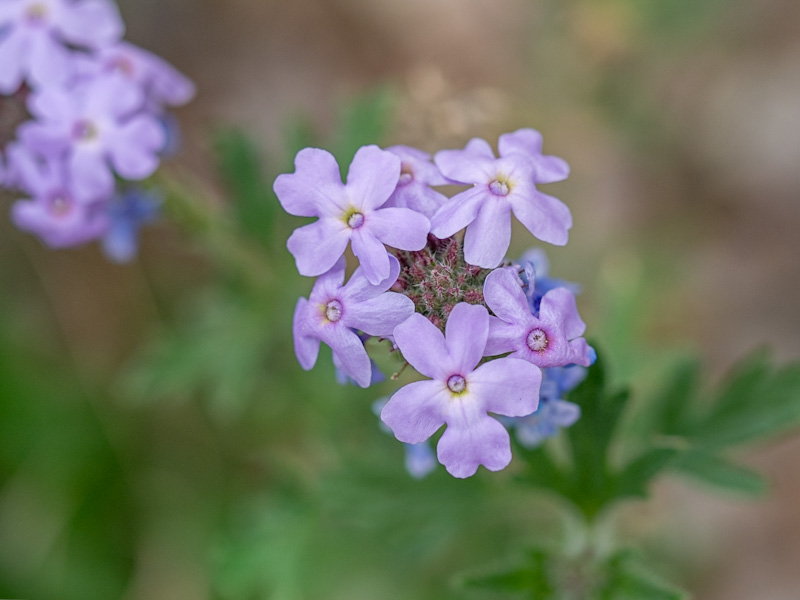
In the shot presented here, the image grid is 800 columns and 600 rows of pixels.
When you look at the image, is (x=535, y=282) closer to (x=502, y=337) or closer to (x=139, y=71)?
(x=502, y=337)

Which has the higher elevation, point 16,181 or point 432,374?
point 16,181

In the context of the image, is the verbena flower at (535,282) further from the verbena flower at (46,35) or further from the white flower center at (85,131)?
the verbena flower at (46,35)

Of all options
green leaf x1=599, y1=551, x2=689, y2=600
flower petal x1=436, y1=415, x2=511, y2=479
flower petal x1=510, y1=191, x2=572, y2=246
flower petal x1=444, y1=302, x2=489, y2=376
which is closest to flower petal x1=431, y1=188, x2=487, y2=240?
flower petal x1=510, y1=191, x2=572, y2=246

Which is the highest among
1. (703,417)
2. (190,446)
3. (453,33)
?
(453,33)

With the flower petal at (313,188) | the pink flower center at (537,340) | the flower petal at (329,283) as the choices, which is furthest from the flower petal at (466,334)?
the flower petal at (313,188)

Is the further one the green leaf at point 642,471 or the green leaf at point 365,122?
the green leaf at point 365,122

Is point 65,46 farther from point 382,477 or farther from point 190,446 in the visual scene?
point 190,446

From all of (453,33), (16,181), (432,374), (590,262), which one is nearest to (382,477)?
(432,374)
